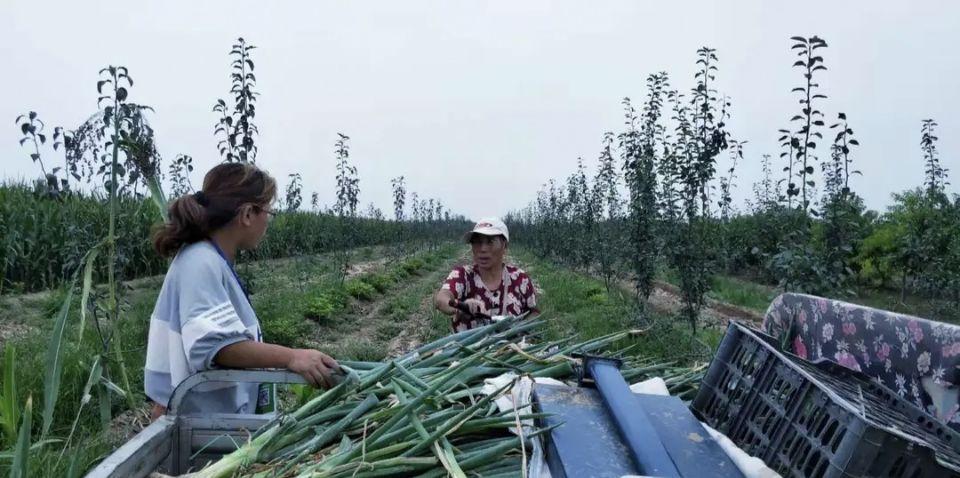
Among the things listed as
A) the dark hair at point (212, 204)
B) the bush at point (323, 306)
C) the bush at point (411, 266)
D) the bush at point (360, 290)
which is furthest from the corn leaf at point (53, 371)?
the bush at point (411, 266)

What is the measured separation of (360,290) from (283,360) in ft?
31.1

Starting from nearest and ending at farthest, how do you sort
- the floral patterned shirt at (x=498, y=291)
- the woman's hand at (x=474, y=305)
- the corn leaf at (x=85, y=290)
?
the corn leaf at (x=85, y=290) < the woman's hand at (x=474, y=305) < the floral patterned shirt at (x=498, y=291)

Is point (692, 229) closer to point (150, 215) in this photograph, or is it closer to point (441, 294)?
point (441, 294)

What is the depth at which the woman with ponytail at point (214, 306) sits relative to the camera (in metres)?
1.79

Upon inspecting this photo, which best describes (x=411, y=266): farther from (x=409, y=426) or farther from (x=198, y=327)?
(x=409, y=426)

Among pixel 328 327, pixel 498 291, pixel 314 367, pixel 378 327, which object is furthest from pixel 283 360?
pixel 378 327

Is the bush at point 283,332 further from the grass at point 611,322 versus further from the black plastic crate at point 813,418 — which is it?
the black plastic crate at point 813,418

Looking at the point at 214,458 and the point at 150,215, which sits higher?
the point at 150,215

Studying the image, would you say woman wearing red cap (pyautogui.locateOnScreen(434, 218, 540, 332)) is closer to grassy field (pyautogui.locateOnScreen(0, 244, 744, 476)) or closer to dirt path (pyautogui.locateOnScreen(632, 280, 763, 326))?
grassy field (pyautogui.locateOnScreen(0, 244, 744, 476))

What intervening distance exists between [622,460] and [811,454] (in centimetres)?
37

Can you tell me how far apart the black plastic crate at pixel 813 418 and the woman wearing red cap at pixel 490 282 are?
1.87 meters

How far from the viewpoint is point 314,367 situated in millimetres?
1673

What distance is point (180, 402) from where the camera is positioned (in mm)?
1675

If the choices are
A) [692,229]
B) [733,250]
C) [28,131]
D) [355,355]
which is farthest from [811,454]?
[733,250]
